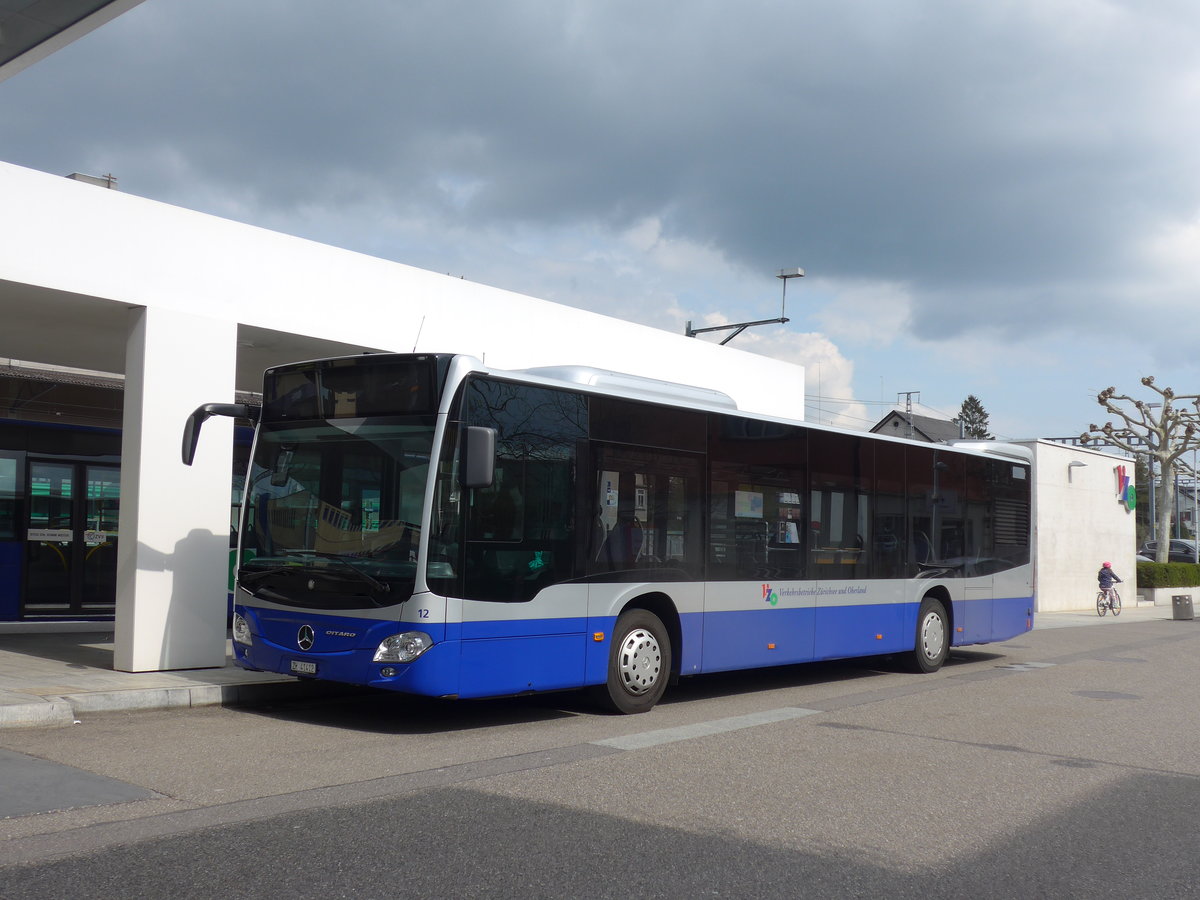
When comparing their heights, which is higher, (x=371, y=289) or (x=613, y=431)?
(x=371, y=289)

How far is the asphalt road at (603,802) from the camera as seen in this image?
499cm

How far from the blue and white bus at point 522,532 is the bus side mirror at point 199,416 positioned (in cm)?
3

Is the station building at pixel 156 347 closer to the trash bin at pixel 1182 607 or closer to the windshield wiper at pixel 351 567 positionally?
the windshield wiper at pixel 351 567

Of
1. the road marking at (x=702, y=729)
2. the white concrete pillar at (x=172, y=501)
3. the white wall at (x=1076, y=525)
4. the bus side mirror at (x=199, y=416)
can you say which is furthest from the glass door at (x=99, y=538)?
the white wall at (x=1076, y=525)

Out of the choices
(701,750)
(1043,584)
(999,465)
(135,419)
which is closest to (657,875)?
(701,750)

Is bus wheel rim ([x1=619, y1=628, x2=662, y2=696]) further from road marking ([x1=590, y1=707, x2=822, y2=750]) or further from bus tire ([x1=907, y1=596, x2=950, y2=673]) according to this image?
bus tire ([x1=907, y1=596, x2=950, y2=673])

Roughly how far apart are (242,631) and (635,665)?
3.43 meters

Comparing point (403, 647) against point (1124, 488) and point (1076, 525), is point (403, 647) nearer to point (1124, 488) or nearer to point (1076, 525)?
point (1076, 525)

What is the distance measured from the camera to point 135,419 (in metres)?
11.2

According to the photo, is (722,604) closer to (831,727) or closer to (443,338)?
(831,727)

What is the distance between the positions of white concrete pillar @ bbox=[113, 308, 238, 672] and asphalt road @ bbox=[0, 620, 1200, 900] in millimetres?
1769

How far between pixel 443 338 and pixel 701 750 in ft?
24.4

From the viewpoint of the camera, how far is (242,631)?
9.70 meters

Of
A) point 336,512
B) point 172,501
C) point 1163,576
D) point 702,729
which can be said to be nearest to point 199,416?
point 172,501
